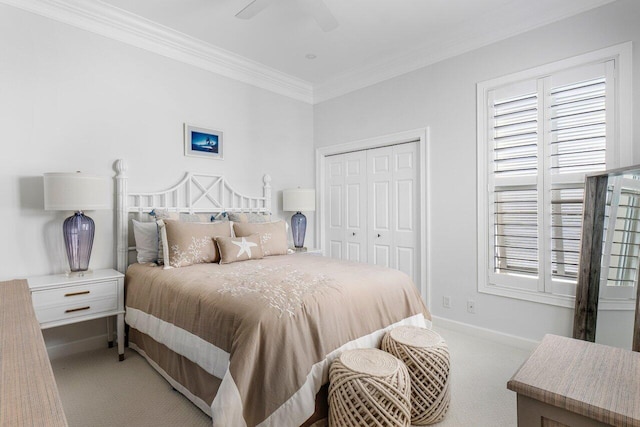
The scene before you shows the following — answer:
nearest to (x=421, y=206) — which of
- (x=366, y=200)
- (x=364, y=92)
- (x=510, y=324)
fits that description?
(x=366, y=200)

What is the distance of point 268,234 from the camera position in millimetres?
3186

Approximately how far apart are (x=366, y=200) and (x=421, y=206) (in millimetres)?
763

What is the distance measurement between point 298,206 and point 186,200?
51.7 inches

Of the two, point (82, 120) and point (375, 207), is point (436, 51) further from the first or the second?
point (82, 120)

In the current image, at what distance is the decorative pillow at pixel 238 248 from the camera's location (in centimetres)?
275

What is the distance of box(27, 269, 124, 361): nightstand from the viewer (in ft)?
7.35

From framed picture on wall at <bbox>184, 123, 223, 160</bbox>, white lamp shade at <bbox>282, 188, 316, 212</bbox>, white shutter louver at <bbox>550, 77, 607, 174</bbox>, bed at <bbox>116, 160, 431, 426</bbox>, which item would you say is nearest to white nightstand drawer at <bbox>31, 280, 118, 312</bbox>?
bed at <bbox>116, 160, 431, 426</bbox>

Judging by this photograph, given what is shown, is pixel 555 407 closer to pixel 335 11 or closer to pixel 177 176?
pixel 335 11

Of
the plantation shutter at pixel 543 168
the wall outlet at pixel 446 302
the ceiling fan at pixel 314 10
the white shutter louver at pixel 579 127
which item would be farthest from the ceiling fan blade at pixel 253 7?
the wall outlet at pixel 446 302

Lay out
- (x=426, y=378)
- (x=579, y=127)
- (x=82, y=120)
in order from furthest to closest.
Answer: (x=82, y=120), (x=579, y=127), (x=426, y=378)

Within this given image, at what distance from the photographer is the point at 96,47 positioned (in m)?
2.86

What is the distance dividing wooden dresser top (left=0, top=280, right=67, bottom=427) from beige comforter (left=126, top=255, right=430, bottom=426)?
76 centimetres

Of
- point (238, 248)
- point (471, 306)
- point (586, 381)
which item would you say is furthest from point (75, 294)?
point (471, 306)

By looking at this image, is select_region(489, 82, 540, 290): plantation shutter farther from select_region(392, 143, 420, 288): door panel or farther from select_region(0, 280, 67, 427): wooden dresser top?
select_region(0, 280, 67, 427): wooden dresser top
